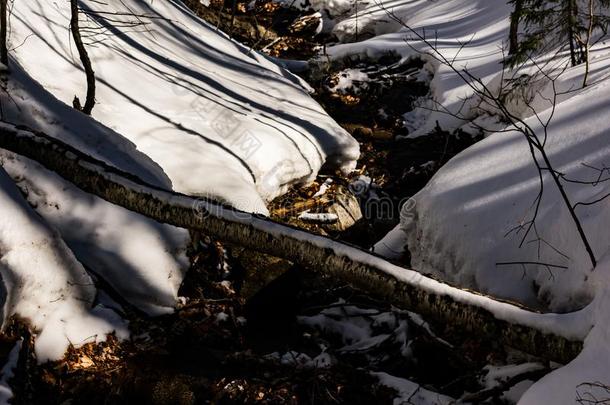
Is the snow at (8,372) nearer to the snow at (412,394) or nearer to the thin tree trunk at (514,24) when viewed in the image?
the snow at (412,394)

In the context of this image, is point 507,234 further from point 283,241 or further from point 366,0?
point 366,0

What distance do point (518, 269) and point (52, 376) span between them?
314 cm

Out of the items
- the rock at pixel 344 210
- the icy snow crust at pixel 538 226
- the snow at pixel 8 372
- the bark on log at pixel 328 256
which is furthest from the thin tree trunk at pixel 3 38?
the icy snow crust at pixel 538 226

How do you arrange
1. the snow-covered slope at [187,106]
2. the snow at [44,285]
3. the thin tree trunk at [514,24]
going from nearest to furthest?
the snow at [44,285] < the snow-covered slope at [187,106] < the thin tree trunk at [514,24]

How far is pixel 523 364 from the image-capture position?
11.0 ft

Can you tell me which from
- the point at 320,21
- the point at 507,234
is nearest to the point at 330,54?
the point at 320,21

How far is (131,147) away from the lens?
18.1 feet

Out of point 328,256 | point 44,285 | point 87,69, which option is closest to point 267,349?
point 328,256

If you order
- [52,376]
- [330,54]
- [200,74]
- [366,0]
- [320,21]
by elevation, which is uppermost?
[366,0]

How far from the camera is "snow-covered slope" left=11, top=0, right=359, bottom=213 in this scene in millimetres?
6164

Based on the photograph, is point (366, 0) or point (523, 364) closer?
point (523, 364)

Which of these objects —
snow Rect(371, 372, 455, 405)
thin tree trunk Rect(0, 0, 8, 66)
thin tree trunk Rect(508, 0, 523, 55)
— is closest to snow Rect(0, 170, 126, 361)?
thin tree trunk Rect(0, 0, 8, 66)

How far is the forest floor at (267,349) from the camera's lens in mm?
3506

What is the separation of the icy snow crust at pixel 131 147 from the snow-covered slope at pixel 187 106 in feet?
0.07
